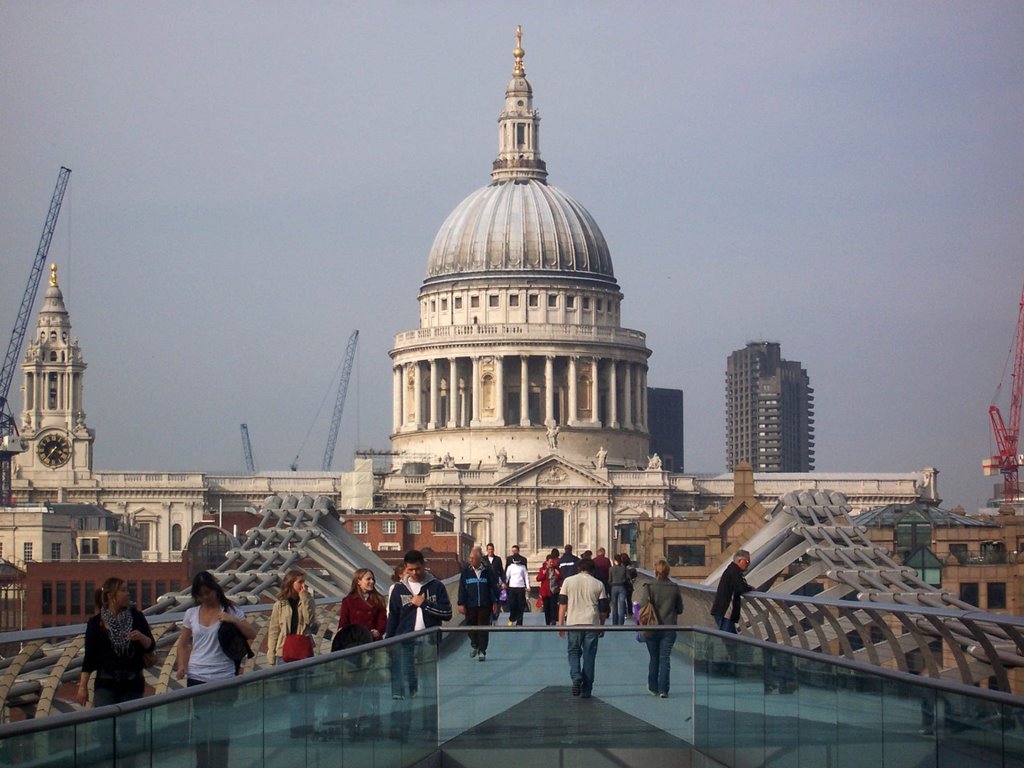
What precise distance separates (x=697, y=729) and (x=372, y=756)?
3486 mm

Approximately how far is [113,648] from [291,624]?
3.22m

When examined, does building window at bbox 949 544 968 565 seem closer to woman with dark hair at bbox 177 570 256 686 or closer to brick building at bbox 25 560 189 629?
brick building at bbox 25 560 189 629

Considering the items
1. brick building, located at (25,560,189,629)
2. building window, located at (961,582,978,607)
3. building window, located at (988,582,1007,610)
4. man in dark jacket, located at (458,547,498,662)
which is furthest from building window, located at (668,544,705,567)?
man in dark jacket, located at (458,547,498,662)

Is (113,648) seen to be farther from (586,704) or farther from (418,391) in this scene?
(418,391)

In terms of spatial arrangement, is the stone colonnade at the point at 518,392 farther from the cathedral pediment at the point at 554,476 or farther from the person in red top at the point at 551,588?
the person in red top at the point at 551,588

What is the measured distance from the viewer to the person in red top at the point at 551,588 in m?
39.1

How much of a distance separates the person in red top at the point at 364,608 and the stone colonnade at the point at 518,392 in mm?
145185

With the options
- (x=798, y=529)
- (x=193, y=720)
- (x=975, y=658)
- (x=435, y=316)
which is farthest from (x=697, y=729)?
(x=435, y=316)

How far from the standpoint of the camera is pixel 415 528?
13212 centimetres

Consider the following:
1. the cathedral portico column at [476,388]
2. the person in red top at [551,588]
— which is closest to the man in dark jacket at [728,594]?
the person in red top at [551,588]

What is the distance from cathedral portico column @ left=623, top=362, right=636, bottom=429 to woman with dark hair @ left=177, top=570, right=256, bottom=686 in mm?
155169

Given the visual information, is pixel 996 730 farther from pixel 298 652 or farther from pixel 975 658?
pixel 298 652

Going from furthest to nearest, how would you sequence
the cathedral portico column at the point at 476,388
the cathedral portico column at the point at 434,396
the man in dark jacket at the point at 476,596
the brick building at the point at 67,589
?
the cathedral portico column at the point at 476,388 → the cathedral portico column at the point at 434,396 → the brick building at the point at 67,589 → the man in dark jacket at the point at 476,596

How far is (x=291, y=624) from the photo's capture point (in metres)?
21.2
